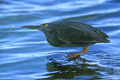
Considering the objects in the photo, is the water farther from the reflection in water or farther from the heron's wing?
the heron's wing

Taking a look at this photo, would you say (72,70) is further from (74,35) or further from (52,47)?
(52,47)

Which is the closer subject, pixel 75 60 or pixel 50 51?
pixel 75 60

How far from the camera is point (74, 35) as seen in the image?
7000 mm

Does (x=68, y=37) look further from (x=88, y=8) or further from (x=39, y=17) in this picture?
(x=88, y=8)

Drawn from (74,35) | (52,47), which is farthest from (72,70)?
(52,47)

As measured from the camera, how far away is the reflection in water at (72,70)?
6127 millimetres

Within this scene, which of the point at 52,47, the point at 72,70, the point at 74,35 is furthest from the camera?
the point at 52,47

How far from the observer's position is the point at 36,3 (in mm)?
14125

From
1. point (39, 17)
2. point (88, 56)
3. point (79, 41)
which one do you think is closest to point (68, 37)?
point (79, 41)

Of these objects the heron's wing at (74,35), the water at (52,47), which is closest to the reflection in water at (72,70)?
the water at (52,47)

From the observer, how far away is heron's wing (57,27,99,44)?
6.84 m

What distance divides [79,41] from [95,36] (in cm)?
38

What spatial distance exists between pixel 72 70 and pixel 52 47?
1983 millimetres

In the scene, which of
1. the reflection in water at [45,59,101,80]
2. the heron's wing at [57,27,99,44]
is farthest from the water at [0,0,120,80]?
the heron's wing at [57,27,99,44]
